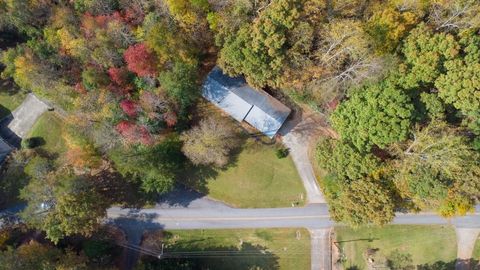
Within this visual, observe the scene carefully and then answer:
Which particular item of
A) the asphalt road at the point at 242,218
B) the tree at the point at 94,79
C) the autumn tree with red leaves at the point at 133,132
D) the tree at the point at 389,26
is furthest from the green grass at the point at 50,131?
the tree at the point at 389,26

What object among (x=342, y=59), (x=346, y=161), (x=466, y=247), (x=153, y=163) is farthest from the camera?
(x=466, y=247)

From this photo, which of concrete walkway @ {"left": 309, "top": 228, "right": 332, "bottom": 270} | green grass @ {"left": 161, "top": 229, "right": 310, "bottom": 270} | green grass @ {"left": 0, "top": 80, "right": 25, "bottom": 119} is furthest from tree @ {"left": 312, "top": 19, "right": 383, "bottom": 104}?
green grass @ {"left": 0, "top": 80, "right": 25, "bottom": 119}

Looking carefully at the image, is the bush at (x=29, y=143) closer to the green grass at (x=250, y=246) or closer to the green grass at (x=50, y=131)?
the green grass at (x=50, y=131)

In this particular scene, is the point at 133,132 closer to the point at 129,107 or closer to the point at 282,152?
the point at 129,107

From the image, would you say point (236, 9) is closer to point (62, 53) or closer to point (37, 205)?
point (62, 53)

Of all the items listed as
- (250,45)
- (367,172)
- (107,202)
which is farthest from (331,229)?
(107,202)

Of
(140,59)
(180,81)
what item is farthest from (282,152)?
(140,59)
